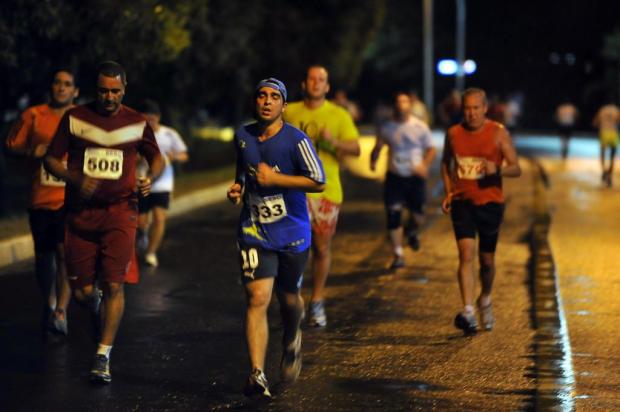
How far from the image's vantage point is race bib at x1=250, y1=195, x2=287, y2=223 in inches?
287

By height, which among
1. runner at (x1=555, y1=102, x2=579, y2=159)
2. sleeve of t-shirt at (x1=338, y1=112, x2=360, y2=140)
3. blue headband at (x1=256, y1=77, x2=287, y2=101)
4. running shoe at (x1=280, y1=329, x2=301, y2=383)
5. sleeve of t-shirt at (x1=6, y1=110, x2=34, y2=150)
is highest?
blue headband at (x1=256, y1=77, x2=287, y2=101)

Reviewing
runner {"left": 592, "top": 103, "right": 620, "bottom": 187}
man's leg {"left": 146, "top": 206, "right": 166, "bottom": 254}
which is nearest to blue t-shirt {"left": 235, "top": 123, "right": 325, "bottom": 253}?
man's leg {"left": 146, "top": 206, "right": 166, "bottom": 254}

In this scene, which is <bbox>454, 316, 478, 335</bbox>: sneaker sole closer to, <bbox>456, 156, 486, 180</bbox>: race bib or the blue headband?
<bbox>456, 156, 486, 180</bbox>: race bib

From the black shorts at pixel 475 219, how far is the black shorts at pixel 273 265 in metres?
2.26

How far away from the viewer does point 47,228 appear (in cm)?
918

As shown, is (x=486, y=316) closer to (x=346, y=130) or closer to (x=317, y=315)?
(x=317, y=315)

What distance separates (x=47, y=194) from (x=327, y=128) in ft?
6.80

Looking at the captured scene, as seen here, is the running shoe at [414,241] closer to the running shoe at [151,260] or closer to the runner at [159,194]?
the runner at [159,194]

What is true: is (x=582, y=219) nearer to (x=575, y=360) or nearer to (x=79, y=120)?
(x=575, y=360)

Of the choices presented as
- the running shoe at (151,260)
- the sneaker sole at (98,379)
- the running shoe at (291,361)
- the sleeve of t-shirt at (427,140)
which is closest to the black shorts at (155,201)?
the running shoe at (151,260)

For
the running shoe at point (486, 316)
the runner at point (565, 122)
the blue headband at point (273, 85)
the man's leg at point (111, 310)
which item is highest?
the blue headband at point (273, 85)

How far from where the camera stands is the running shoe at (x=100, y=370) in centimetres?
764

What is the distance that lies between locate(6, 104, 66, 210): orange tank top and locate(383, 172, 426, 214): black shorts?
4874 millimetres

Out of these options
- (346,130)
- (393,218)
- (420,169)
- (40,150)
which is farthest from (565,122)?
(40,150)
